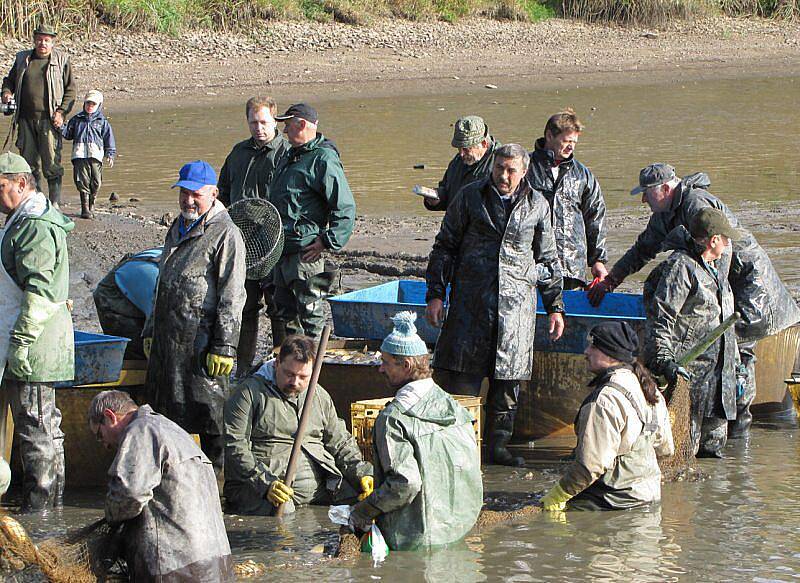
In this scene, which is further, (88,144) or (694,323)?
(88,144)

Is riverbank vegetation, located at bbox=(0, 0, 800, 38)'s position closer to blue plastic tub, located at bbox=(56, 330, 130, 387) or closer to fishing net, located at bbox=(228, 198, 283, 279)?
fishing net, located at bbox=(228, 198, 283, 279)

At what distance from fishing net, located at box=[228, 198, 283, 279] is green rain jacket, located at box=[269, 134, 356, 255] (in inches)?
17.9

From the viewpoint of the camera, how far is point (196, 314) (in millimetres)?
7934

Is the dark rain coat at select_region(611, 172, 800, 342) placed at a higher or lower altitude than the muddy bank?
lower

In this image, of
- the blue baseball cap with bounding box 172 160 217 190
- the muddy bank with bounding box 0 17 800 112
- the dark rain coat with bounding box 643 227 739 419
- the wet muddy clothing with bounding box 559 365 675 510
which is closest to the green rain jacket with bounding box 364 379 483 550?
the wet muddy clothing with bounding box 559 365 675 510

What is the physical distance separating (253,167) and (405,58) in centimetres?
2241

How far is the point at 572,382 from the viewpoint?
29.3 feet

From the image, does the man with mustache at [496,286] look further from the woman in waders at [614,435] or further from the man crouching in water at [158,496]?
the man crouching in water at [158,496]

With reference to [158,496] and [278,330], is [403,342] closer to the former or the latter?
[158,496]

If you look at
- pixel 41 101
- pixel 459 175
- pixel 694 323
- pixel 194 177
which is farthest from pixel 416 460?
pixel 41 101

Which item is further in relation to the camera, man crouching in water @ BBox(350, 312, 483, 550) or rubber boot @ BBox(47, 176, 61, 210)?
rubber boot @ BBox(47, 176, 61, 210)

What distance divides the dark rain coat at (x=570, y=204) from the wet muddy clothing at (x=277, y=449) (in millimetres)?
2646

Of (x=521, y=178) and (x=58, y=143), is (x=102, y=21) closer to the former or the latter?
(x=58, y=143)

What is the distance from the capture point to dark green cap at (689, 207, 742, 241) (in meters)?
8.23
